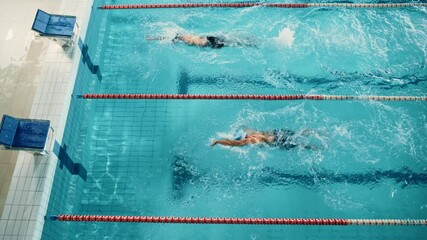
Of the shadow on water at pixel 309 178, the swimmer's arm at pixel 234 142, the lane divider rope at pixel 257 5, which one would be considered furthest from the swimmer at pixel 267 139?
the lane divider rope at pixel 257 5

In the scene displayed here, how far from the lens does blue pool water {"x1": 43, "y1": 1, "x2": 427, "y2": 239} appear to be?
594 centimetres

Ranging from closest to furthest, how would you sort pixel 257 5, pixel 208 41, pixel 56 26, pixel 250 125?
pixel 56 26 → pixel 250 125 → pixel 208 41 → pixel 257 5

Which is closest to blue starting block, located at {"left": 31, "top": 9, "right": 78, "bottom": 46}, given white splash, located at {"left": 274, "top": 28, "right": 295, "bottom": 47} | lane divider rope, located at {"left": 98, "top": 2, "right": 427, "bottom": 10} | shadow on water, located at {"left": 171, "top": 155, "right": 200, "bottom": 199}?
lane divider rope, located at {"left": 98, "top": 2, "right": 427, "bottom": 10}

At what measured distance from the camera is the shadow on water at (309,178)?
611cm

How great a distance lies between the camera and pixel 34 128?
541cm

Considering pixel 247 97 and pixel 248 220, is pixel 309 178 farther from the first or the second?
pixel 247 97

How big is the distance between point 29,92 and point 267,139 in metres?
3.86

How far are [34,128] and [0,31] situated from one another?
280 centimetres

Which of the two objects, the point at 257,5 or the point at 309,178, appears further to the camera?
the point at 257,5

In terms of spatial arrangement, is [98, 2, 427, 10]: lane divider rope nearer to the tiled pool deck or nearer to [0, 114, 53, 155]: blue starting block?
the tiled pool deck

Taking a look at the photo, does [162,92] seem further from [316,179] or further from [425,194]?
[425,194]

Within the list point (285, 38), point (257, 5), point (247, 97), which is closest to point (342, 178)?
point (247, 97)

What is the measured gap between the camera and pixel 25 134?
5328 mm

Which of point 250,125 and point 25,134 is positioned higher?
point 250,125
